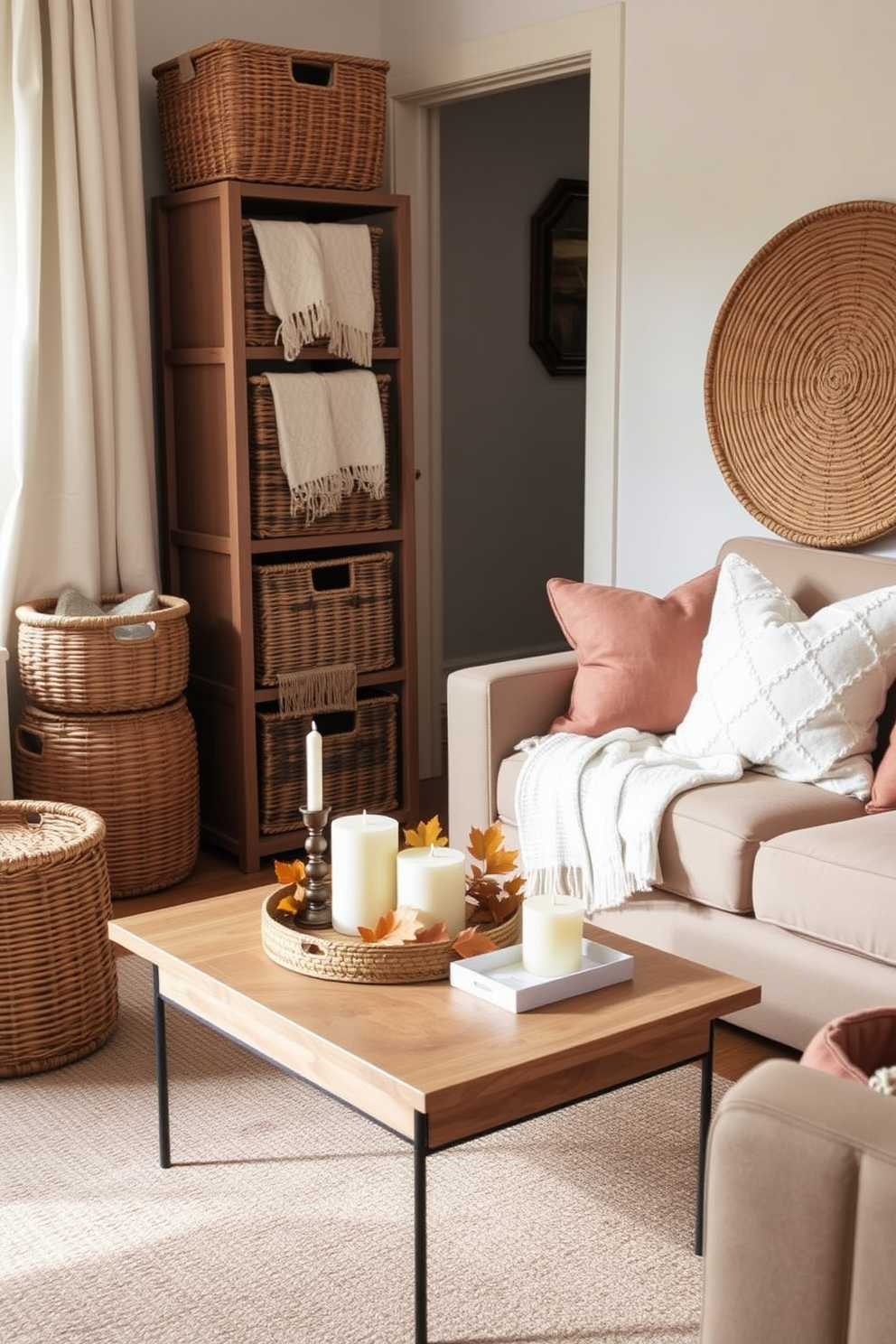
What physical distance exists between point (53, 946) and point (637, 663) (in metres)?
1.33

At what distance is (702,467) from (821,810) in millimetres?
1175

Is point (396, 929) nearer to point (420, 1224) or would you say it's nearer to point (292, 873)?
point (292, 873)

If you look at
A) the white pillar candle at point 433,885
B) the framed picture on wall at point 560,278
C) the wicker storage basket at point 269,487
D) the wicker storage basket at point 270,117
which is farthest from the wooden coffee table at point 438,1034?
the framed picture on wall at point 560,278

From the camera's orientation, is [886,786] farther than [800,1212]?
Yes

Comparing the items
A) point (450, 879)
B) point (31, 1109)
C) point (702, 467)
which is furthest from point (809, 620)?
point (31, 1109)

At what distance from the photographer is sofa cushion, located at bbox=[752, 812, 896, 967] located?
2400mm

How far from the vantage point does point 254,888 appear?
10.9 feet

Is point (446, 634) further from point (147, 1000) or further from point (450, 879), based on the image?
point (450, 879)

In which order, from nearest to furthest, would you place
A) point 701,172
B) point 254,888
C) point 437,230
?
point 254,888 → point 701,172 → point 437,230

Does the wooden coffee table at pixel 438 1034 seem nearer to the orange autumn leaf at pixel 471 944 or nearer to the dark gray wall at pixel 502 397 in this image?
the orange autumn leaf at pixel 471 944

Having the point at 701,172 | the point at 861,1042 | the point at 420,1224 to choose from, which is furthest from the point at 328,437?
the point at 861,1042

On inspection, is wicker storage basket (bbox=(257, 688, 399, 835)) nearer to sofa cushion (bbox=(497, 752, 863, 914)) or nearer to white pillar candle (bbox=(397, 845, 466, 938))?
sofa cushion (bbox=(497, 752, 863, 914))

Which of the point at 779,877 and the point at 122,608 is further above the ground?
the point at 122,608

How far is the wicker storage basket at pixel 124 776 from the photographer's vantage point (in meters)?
3.61
